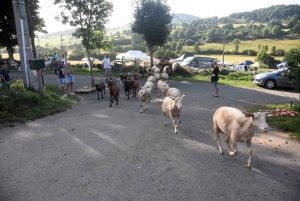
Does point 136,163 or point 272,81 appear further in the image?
point 272,81

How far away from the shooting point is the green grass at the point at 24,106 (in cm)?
917

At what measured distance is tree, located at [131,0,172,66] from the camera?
80.2ft

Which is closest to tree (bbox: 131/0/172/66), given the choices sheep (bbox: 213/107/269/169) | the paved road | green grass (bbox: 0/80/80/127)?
green grass (bbox: 0/80/80/127)

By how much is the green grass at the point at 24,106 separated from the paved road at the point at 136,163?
711 millimetres

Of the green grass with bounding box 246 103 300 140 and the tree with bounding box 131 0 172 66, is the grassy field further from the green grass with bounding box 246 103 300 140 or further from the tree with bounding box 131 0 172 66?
the green grass with bounding box 246 103 300 140

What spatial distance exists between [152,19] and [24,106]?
17.9m

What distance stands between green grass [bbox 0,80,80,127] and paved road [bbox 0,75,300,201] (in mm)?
711

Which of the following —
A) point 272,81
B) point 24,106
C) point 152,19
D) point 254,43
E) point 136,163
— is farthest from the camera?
point 254,43

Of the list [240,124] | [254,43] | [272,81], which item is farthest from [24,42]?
[254,43]

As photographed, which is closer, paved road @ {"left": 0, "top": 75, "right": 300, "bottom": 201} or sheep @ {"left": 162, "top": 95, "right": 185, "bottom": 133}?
paved road @ {"left": 0, "top": 75, "right": 300, "bottom": 201}

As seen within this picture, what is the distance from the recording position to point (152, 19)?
24422 mm

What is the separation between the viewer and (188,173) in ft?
17.7

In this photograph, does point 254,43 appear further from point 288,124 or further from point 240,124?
point 240,124

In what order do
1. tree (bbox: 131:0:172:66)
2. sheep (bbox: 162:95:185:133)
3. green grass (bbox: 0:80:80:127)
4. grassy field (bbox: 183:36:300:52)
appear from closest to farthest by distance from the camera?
sheep (bbox: 162:95:185:133)
green grass (bbox: 0:80:80:127)
tree (bbox: 131:0:172:66)
grassy field (bbox: 183:36:300:52)
